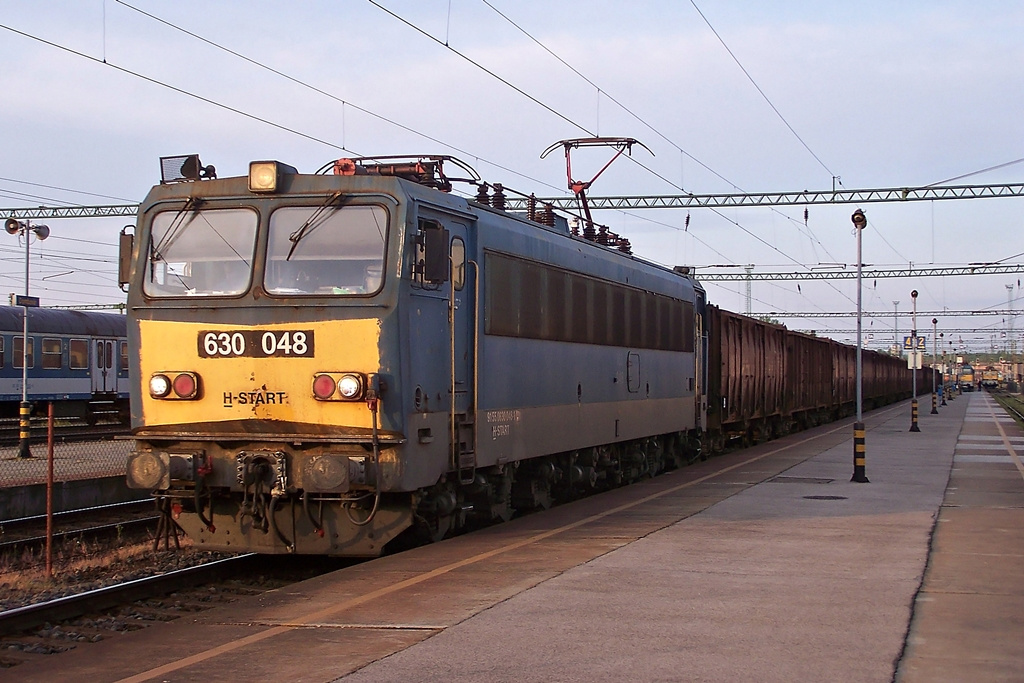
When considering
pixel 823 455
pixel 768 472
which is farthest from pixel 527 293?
pixel 823 455

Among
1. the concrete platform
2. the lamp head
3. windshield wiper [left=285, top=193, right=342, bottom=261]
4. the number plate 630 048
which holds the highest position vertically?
the lamp head

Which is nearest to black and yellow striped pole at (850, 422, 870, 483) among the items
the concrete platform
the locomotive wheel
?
the concrete platform

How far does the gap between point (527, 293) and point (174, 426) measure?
4164 mm

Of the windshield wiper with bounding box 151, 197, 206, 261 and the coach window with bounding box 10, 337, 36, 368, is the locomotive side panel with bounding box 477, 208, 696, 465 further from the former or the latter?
the coach window with bounding box 10, 337, 36, 368

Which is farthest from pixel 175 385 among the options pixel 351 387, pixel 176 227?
pixel 351 387

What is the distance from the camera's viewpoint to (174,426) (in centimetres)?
1023

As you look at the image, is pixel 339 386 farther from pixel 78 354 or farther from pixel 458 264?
pixel 78 354

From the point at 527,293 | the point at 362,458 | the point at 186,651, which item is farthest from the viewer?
the point at 527,293

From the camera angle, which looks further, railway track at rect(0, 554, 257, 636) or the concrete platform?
railway track at rect(0, 554, 257, 636)

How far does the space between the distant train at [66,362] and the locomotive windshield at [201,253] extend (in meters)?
24.2

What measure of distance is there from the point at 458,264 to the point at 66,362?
26807 millimetres

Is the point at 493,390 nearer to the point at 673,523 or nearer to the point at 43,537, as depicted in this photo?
the point at 673,523

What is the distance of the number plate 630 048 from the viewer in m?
9.86

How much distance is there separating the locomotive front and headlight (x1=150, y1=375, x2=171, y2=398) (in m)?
0.01
